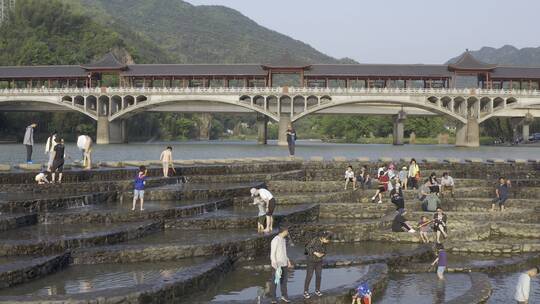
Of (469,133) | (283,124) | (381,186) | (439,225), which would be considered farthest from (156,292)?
(469,133)

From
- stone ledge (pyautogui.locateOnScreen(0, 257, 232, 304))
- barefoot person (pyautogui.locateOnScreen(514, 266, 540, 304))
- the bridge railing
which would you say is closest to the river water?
the bridge railing

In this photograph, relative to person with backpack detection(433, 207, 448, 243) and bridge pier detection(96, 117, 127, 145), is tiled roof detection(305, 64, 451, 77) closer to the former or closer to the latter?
bridge pier detection(96, 117, 127, 145)

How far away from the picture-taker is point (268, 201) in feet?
57.8

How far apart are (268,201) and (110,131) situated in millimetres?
76062

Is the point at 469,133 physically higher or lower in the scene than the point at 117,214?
higher

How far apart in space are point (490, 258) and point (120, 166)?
65.8 feet

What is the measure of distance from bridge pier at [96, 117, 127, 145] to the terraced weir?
Answer: 61.8 metres

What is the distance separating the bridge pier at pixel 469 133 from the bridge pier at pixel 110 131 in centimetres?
5009

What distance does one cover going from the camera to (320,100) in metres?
A: 85.7

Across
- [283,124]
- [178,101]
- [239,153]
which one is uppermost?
[178,101]

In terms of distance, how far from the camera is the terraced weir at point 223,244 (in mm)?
13133

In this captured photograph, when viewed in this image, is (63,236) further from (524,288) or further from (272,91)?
(272,91)

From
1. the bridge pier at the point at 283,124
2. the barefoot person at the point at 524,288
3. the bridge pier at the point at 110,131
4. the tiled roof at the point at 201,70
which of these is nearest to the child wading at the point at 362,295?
the barefoot person at the point at 524,288

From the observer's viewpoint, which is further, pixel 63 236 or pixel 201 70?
pixel 201 70
